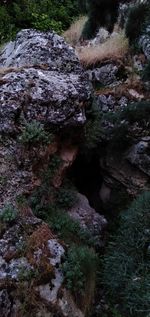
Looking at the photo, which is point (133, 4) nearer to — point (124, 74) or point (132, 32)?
point (132, 32)

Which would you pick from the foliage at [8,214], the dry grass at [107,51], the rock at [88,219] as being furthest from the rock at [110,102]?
the foliage at [8,214]

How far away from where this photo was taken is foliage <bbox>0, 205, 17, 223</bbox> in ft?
17.4

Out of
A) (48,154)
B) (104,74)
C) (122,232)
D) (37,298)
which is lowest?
(37,298)

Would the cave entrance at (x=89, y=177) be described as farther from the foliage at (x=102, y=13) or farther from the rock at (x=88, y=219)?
the foliage at (x=102, y=13)

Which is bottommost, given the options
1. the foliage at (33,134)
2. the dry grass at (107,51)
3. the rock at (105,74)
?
the foliage at (33,134)

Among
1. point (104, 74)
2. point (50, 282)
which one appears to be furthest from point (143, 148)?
point (50, 282)

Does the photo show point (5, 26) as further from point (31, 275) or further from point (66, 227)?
point (31, 275)

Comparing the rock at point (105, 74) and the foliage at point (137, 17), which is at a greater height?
the foliage at point (137, 17)

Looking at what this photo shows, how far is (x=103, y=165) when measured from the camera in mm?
7773

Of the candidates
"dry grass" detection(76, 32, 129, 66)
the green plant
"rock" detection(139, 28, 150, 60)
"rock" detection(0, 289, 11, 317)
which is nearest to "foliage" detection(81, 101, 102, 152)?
"rock" detection(139, 28, 150, 60)

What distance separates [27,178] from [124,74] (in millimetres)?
4175

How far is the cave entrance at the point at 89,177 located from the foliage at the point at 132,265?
7.24ft

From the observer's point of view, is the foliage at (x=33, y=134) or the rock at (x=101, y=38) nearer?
the foliage at (x=33, y=134)

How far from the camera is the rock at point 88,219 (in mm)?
6410
